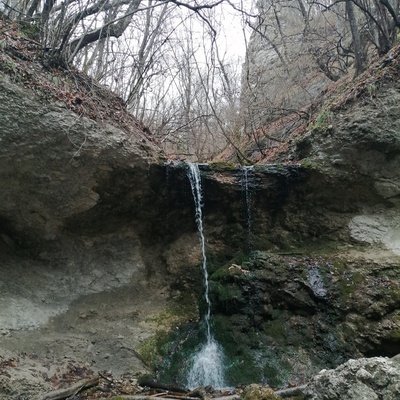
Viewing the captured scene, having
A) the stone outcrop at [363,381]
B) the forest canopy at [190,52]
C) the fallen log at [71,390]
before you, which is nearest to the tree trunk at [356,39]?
the forest canopy at [190,52]

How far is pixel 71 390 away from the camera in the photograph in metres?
4.27

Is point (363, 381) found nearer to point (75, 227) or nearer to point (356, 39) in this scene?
point (75, 227)

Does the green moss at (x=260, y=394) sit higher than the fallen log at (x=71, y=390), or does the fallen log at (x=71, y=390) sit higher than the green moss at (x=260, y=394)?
the green moss at (x=260, y=394)

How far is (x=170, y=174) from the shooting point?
23.2 ft

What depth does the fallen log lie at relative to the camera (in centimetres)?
413

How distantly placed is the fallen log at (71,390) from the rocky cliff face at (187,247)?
470 millimetres

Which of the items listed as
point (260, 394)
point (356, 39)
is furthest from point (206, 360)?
point (356, 39)

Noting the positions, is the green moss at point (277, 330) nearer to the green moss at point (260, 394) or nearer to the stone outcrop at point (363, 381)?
the green moss at point (260, 394)

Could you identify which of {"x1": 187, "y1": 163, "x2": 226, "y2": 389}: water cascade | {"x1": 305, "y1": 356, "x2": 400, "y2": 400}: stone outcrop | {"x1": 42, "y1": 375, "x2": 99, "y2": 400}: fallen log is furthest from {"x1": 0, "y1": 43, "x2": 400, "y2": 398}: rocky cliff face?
{"x1": 305, "y1": 356, "x2": 400, "y2": 400}: stone outcrop

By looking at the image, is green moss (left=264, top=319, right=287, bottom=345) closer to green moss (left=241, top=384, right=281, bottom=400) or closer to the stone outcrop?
green moss (left=241, top=384, right=281, bottom=400)

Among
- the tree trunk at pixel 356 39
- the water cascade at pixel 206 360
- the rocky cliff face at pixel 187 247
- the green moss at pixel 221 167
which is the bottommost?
the water cascade at pixel 206 360

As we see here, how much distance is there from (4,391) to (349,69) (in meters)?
12.6

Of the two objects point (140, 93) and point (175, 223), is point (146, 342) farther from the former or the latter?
point (140, 93)

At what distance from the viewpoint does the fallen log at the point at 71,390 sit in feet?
13.5
